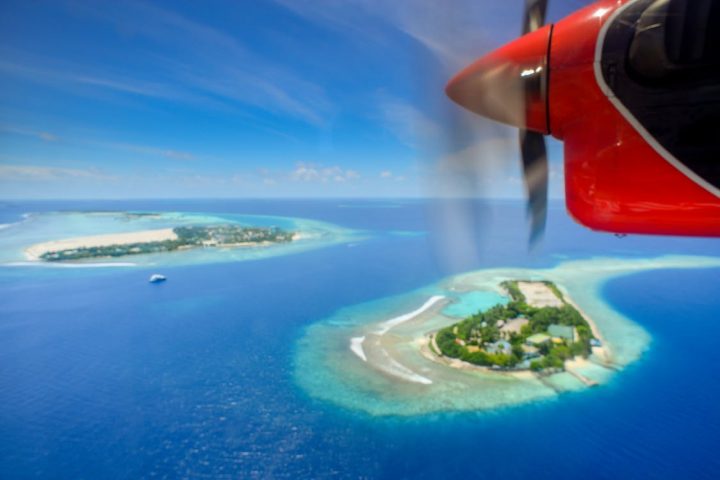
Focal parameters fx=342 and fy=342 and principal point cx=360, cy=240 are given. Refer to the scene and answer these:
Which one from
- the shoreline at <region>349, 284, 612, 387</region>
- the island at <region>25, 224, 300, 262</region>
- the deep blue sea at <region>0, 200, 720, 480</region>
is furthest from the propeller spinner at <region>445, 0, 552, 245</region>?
the island at <region>25, 224, 300, 262</region>

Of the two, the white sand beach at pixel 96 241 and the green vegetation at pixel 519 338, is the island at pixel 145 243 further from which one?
the green vegetation at pixel 519 338

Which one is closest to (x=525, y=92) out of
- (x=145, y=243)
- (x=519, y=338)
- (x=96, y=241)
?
(x=519, y=338)

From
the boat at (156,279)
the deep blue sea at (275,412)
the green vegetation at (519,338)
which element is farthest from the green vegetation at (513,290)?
the boat at (156,279)

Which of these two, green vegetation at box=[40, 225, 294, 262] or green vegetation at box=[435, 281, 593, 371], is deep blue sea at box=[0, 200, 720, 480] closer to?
green vegetation at box=[435, 281, 593, 371]

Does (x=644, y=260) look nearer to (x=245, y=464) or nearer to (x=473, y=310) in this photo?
(x=473, y=310)

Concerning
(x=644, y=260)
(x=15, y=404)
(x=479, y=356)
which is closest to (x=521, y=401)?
(x=479, y=356)
